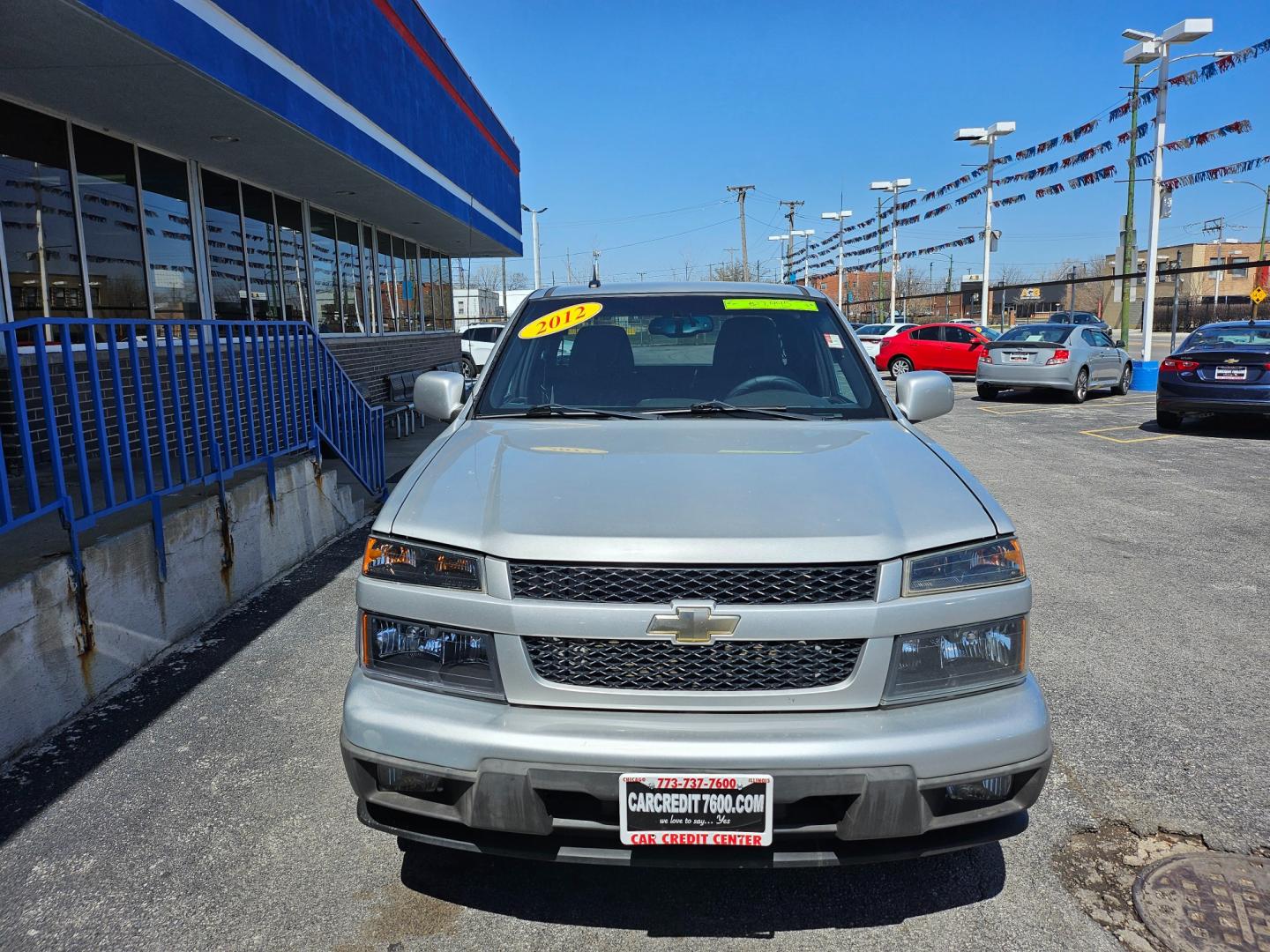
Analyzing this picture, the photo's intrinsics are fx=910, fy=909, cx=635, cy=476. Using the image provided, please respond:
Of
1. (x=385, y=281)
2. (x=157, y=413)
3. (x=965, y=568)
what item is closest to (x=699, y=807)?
(x=965, y=568)

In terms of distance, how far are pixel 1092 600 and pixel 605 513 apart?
4.27 meters

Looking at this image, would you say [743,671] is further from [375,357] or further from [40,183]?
[375,357]

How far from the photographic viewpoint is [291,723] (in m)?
3.84

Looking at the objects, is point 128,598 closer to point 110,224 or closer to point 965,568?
point 965,568

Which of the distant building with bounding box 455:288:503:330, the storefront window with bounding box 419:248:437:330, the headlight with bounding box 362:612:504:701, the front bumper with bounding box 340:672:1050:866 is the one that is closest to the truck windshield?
the headlight with bounding box 362:612:504:701

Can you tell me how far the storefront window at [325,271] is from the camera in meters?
13.5

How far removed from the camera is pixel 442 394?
3820mm

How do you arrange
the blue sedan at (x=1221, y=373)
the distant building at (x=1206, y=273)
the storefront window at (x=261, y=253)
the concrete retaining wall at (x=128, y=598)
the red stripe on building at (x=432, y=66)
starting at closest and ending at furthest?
the concrete retaining wall at (x=128, y=598) → the storefront window at (x=261, y=253) → the red stripe on building at (x=432, y=66) → the blue sedan at (x=1221, y=373) → the distant building at (x=1206, y=273)

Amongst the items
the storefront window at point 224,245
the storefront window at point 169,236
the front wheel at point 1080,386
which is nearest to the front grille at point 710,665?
the storefront window at point 169,236

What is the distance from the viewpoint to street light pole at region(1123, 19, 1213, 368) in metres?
20.5

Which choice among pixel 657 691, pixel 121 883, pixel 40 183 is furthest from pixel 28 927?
pixel 40 183

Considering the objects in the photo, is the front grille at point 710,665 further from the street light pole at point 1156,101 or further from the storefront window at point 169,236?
the street light pole at point 1156,101

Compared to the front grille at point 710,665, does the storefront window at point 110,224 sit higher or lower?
higher

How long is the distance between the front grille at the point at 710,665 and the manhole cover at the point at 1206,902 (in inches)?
47.8
